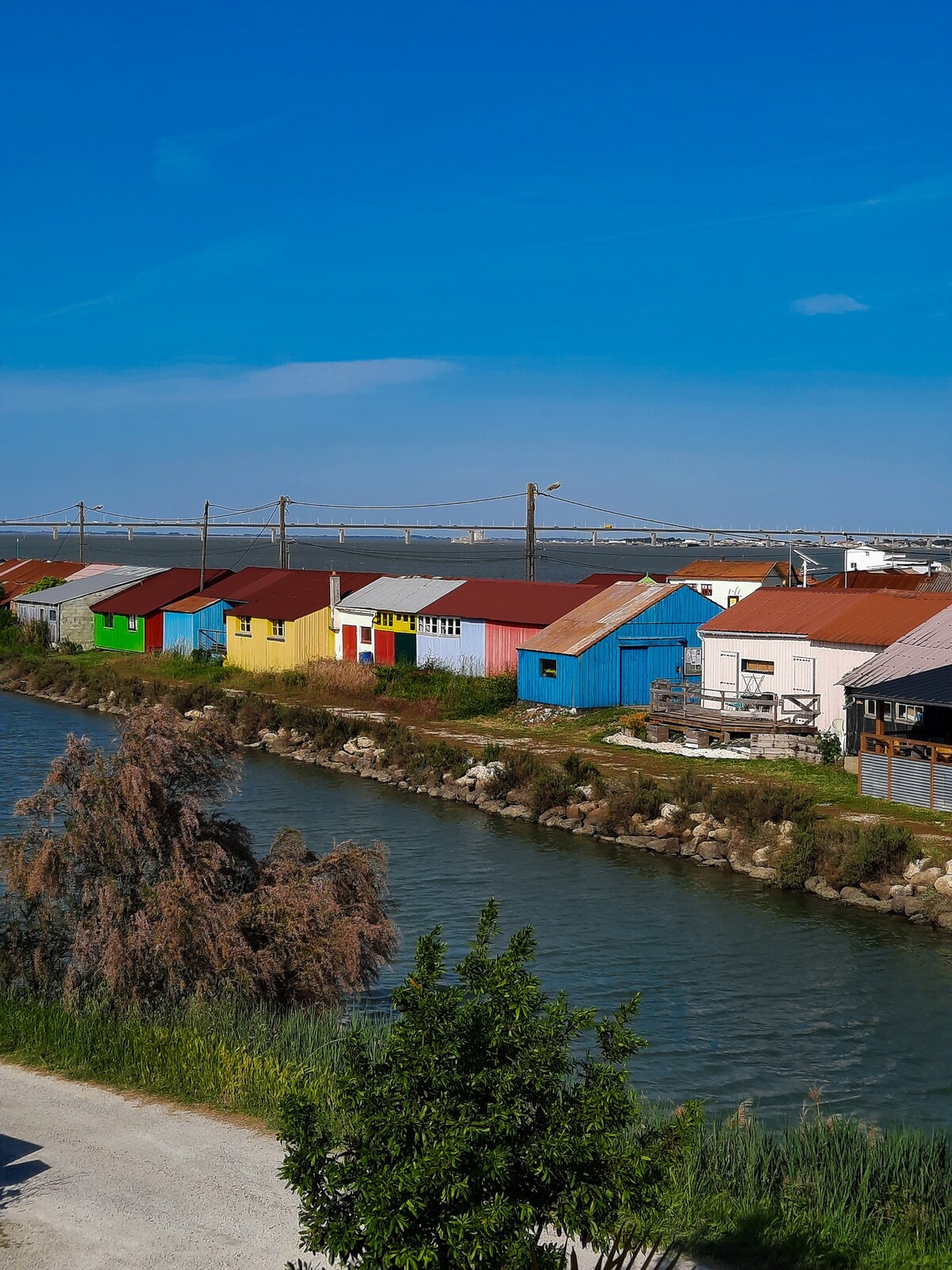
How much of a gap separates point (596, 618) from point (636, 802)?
1402cm

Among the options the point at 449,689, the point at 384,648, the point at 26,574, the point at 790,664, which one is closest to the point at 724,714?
the point at 790,664

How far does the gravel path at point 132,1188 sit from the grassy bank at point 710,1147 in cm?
62

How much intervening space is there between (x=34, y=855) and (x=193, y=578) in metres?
50.0

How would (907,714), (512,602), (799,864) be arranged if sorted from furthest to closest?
1. (512,602)
2. (907,714)
3. (799,864)

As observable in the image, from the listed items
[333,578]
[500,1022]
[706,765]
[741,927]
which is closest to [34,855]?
[500,1022]

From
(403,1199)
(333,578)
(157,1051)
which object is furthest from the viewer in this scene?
(333,578)

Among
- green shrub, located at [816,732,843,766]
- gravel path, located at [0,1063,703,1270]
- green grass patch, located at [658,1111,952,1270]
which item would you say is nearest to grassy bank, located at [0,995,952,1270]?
green grass patch, located at [658,1111,952,1270]

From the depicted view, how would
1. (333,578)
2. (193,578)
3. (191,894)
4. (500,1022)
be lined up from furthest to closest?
(193,578) → (333,578) → (191,894) → (500,1022)

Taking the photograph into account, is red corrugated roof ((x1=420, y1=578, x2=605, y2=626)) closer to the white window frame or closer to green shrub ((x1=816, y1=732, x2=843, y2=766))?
green shrub ((x1=816, y1=732, x2=843, y2=766))

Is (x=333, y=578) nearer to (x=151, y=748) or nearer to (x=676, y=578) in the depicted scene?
(x=676, y=578)

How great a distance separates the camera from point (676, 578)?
65.8m

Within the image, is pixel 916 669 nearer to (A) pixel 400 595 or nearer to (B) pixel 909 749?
(B) pixel 909 749

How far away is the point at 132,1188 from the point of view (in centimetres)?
1052

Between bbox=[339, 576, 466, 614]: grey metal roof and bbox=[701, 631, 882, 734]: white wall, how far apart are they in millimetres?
14684
